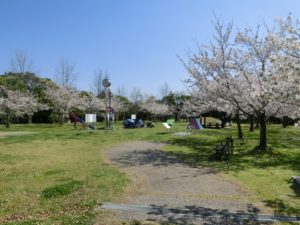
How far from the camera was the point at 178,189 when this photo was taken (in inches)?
304

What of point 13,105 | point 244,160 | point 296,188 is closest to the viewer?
point 296,188

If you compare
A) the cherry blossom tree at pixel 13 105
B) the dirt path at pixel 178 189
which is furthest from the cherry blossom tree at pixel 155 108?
the dirt path at pixel 178 189

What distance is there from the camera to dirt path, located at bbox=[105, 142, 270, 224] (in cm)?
647

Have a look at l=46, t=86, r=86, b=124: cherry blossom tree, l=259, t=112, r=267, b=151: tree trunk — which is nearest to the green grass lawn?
l=259, t=112, r=267, b=151: tree trunk

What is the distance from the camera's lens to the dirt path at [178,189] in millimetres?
6473

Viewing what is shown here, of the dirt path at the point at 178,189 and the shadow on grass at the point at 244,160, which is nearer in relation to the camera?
the dirt path at the point at 178,189

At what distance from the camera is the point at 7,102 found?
113 feet

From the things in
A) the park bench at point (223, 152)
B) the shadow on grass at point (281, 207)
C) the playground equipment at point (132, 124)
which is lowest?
the shadow on grass at point (281, 207)

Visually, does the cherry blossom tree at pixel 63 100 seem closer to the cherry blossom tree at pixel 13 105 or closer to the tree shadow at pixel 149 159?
the cherry blossom tree at pixel 13 105

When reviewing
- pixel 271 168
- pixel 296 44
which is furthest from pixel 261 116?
pixel 296 44

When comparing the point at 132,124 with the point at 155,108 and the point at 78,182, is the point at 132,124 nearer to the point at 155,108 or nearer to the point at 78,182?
the point at 78,182

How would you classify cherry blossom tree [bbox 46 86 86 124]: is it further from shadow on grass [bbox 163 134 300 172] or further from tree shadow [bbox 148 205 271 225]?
tree shadow [bbox 148 205 271 225]

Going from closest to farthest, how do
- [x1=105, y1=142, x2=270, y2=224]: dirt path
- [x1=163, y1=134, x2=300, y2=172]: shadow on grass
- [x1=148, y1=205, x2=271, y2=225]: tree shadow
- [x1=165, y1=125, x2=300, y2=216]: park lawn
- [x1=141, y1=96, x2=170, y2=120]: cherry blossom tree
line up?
[x1=148, y1=205, x2=271, y2=225]: tree shadow → [x1=105, y1=142, x2=270, y2=224]: dirt path → [x1=165, y1=125, x2=300, y2=216]: park lawn → [x1=163, y1=134, x2=300, y2=172]: shadow on grass → [x1=141, y1=96, x2=170, y2=120]: cherry blossom tree

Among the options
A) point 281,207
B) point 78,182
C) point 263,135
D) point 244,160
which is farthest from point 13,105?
point 281,207
